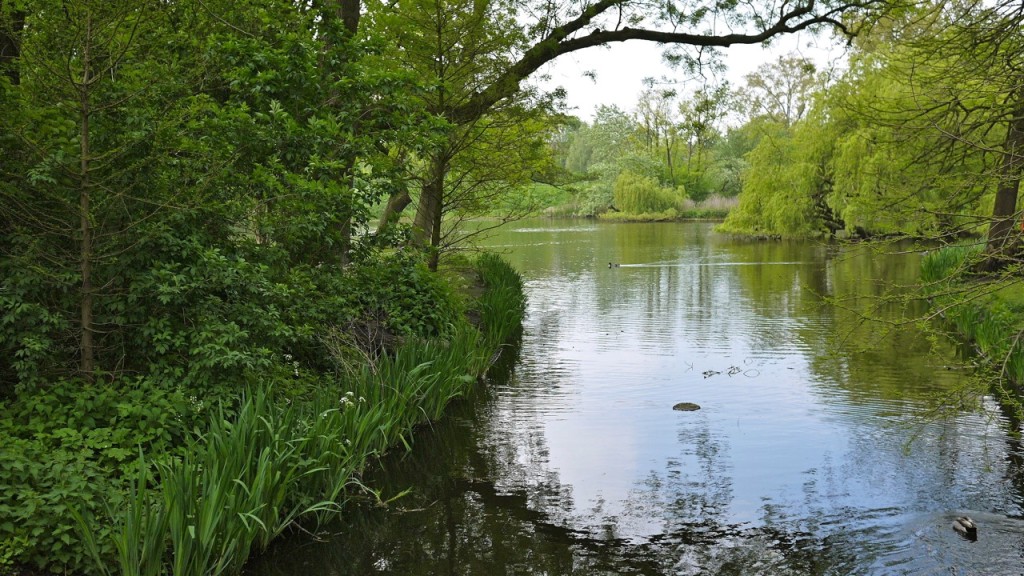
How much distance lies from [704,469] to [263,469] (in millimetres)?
3809

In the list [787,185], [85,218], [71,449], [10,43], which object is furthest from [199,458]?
[787,185]

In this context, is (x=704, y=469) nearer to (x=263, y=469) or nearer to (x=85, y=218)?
(x=263, y=469)

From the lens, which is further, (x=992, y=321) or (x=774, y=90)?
(x=774, y=90)

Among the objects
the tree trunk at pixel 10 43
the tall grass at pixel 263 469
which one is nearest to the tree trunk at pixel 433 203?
the tall grass at pixel 263 469

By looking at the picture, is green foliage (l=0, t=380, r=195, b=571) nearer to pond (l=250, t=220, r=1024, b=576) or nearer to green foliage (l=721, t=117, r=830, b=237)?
pond (l=250, t=220, r=1024, b=576)

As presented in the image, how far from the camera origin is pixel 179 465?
4363mm

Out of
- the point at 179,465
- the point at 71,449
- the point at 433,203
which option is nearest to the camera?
the point at 179,465

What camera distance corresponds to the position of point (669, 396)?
9656 millimetres

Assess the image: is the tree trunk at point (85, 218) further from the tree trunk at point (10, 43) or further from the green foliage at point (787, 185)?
the green foliage at point (787, 185)

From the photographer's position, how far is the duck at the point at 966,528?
217 inches

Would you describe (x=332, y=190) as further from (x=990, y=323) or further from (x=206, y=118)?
(x=990, y=323)

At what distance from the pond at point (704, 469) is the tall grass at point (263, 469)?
0.31 m

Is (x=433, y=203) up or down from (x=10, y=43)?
down

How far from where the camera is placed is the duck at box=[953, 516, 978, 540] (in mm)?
5500
